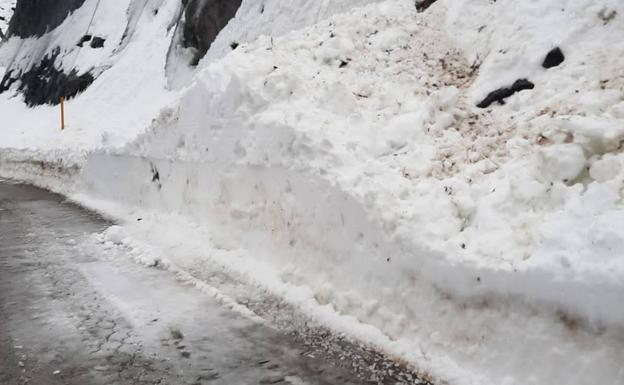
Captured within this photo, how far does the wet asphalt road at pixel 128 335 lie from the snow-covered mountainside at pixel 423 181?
0.66 metres

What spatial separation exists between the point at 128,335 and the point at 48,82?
28207mm

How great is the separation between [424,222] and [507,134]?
168cm

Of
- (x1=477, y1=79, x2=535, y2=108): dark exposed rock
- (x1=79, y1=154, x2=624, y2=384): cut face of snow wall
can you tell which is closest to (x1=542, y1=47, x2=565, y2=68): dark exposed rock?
(x1=477, y1=79, x2=535, y2=108): dark exposed rock

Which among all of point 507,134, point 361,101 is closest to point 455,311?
point 507,134

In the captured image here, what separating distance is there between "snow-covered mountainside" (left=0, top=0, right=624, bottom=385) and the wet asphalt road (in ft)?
2.17

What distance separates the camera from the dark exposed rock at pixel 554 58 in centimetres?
662

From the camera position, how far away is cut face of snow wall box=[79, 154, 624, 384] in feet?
12.1

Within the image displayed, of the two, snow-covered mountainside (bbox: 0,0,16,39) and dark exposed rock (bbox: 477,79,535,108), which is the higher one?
snow-covered mountainside (bbox: 0,0,16,39)

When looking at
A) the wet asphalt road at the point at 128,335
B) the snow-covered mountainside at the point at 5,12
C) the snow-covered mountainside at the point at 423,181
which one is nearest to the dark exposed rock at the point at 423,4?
the snow-covered mountainside at the point at 423,181

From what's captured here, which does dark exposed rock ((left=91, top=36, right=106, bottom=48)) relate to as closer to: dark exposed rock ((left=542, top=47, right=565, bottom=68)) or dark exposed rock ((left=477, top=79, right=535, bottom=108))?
dark exposed rock ((left=477, top=79, right=535, bottom=108))

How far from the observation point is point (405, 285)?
4871 mm

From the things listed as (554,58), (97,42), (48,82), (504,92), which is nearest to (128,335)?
(504,92)

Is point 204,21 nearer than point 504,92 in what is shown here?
No

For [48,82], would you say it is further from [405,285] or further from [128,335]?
[405,285]
